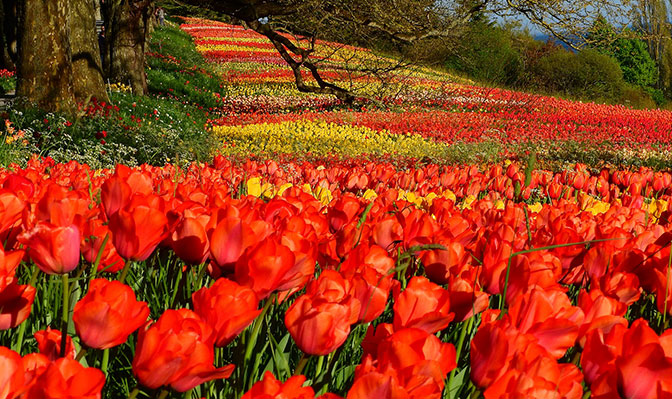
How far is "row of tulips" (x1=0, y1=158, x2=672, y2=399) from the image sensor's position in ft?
2.58

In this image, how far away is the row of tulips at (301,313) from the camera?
788 millimetres

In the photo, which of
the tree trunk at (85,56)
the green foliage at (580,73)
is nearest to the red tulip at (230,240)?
the tree trunk at (85,56)

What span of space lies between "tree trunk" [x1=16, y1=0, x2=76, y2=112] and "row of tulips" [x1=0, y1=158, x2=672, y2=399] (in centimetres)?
772

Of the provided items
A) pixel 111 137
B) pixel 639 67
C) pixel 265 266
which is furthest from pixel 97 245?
pixel 639 67

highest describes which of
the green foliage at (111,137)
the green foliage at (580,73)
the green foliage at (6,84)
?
the green foliage at (580,73)

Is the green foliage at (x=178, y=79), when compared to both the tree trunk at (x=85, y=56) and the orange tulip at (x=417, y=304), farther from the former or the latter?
the orange tulip at (x=417, y=304)

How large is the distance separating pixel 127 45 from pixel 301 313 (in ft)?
47.1

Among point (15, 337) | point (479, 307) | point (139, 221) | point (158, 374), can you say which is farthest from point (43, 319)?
point (479, 307)

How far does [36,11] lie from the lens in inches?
329

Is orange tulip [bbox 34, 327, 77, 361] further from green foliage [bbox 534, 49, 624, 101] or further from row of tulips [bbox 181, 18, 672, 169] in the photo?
green foliage [bbox 534, 49, 624, 101]

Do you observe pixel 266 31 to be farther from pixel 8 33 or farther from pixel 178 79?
pixel 8 33

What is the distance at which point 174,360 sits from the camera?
0.75m

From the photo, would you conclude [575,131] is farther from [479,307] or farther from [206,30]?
[206,30]

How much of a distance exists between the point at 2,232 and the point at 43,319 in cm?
23
